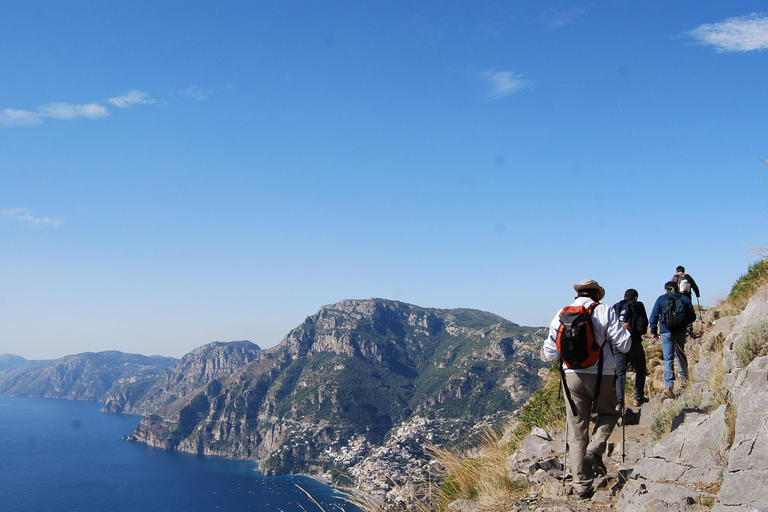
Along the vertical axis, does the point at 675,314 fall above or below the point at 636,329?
above

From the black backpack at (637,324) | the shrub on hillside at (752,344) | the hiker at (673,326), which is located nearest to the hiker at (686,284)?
the hiker at (673,326)

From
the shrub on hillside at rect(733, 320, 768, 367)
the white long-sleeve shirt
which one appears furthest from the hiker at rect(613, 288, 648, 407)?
the white long-sleeve shirt

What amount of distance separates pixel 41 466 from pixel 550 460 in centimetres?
17618

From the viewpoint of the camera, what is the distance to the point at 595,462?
16.4 feet

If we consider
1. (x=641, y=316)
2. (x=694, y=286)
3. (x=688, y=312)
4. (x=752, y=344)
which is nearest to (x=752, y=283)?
(x=694, y=286)

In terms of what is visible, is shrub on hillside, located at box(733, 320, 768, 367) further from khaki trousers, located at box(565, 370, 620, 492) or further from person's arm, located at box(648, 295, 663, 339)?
person's arm, located at box(648, 295, 663, 339)

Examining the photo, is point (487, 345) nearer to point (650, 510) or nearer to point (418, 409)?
point (418, 409)

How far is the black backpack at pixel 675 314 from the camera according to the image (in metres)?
8.12

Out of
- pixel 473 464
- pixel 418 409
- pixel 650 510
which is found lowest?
pixel 418 409

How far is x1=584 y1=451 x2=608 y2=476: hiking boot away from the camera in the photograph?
4.97 meters

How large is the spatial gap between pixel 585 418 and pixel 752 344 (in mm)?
2547

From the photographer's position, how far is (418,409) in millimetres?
184250

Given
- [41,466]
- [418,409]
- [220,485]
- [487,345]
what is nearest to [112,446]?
[41,466]

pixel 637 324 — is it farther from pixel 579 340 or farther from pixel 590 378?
pixel 579 340
